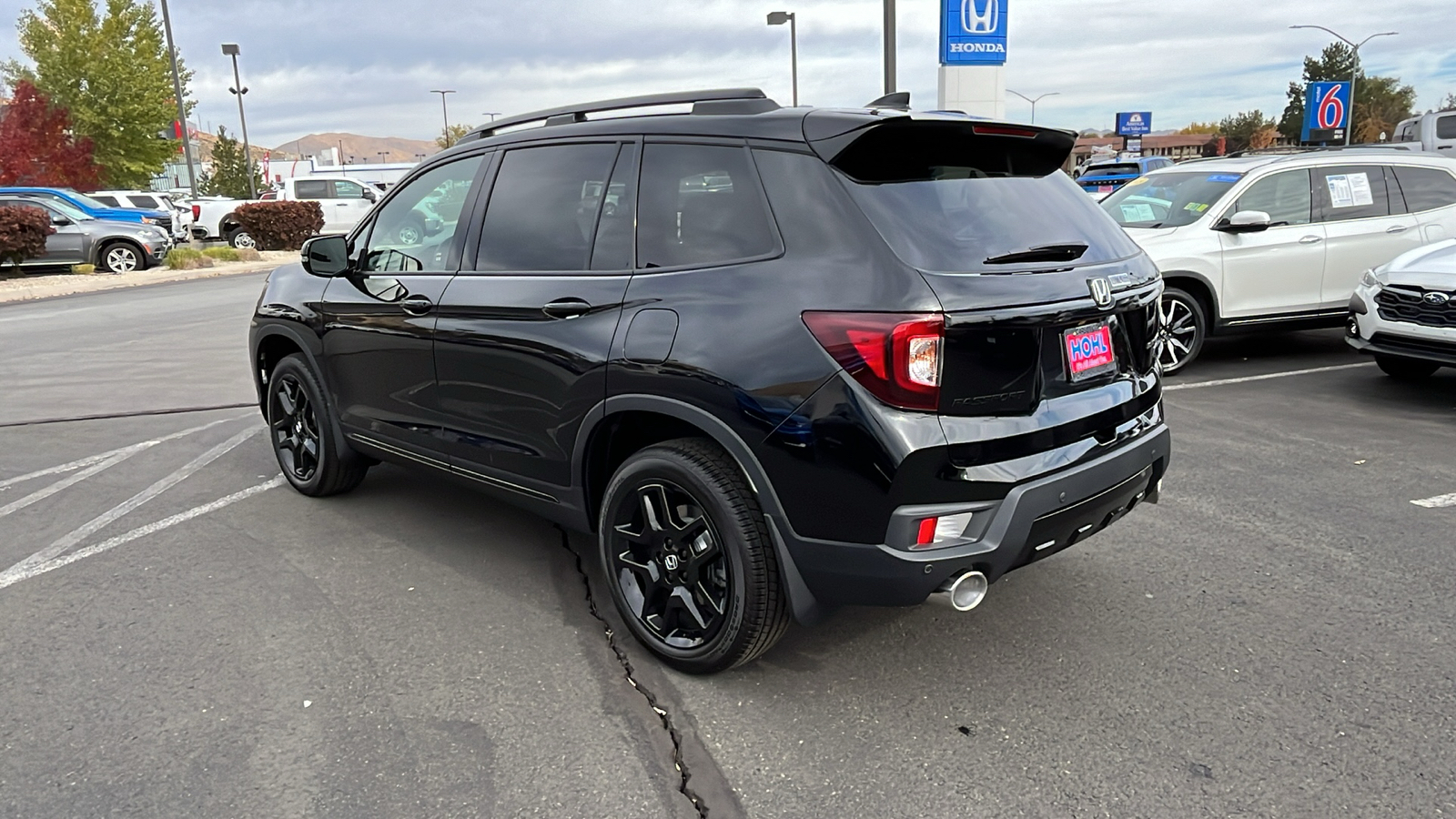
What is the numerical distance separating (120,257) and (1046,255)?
22.3 meters

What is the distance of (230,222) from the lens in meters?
28.2

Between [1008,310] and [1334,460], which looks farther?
[1334,460]

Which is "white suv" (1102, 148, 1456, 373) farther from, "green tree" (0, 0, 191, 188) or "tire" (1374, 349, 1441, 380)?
"green tree" (0, 0, 191, 188)

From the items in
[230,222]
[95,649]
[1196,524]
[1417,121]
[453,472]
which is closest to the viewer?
[95,649]

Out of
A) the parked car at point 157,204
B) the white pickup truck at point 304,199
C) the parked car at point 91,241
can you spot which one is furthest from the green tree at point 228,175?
the parked car at point 91,241

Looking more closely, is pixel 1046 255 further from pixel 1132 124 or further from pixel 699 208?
pixel 1132 124

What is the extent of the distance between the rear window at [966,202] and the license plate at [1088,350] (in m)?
0.22

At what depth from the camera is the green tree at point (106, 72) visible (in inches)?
1462

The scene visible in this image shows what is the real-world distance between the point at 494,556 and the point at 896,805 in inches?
92.5

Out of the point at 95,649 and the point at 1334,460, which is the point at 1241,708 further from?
the point at 95,649

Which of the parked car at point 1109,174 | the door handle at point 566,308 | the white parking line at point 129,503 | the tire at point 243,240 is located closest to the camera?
the door handle at point 566,308

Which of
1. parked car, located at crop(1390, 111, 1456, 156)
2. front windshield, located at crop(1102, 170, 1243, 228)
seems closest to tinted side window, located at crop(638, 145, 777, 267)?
front windshield, located at crop(1102, 170, 1243, 228)

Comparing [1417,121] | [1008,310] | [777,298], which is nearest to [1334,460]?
[1008,310]

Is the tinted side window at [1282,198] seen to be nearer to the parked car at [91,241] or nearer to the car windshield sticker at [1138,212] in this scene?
the car windshield sticker at [1138,212]
